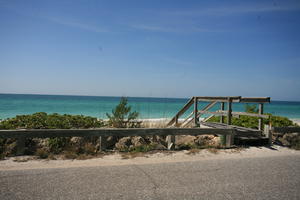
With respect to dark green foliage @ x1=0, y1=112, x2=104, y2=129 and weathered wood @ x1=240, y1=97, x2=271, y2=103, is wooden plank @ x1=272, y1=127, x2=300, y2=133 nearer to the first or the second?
weathered wood @ x1=240, y1=97, x2=271, y2=103

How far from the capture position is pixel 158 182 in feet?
12.1

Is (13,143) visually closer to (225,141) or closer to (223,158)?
(223,158)

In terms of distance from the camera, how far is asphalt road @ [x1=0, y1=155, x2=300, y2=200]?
3.17m

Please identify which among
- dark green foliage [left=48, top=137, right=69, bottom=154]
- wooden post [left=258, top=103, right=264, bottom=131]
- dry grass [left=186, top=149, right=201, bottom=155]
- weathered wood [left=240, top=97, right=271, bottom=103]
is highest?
weathered wood [left=240, top=97, right=271, bottom=103]

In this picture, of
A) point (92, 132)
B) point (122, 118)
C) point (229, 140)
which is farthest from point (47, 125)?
point (229, 140)

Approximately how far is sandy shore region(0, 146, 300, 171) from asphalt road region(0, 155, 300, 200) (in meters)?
0.36

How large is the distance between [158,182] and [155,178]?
200 mm

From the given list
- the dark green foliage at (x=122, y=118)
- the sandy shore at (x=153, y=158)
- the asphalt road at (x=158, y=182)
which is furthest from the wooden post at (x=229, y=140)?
the dark green foliage at (x=122, y=118)

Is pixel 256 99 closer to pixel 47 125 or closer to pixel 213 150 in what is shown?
pixel 213 150

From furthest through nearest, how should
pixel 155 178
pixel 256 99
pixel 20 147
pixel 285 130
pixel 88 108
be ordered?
pixel 88 108 → pixel 256 99 → pixel 285 130 → pixel 20 147 → pixel 155 178

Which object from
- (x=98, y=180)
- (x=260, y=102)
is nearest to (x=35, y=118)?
(x=98, y=180)

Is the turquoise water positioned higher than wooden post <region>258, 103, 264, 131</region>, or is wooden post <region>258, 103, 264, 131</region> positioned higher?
wooden post <region>258, 103, 264, 131</region>

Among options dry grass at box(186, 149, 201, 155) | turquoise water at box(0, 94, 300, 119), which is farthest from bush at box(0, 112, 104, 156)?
dry grass at box(186, 149, 201, 155)

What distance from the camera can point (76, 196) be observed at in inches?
121
